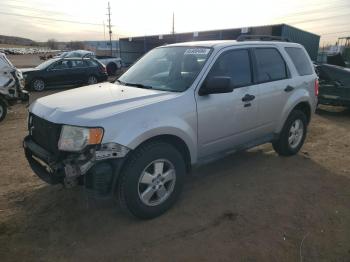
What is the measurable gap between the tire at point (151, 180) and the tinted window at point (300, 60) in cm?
298

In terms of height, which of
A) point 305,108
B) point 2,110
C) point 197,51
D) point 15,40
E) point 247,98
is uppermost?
point 15,40

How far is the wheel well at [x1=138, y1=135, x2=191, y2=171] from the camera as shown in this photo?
3694 mm

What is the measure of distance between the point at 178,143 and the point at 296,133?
113 inches

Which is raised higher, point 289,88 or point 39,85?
point 289,88

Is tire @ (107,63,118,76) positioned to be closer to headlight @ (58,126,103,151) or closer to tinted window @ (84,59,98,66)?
tinted window @ (84,59,98,66)

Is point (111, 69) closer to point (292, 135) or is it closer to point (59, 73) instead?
point (59, 73)

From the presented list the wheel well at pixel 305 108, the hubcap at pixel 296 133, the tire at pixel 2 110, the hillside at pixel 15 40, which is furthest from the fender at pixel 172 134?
the hillside at pixel 15 40

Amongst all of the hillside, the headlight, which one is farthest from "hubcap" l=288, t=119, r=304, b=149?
the hillside

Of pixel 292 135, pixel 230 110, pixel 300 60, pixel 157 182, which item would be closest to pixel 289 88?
pixel 300 60

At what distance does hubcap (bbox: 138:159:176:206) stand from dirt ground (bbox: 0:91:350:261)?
0.25 meters

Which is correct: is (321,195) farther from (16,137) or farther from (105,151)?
(16,137)

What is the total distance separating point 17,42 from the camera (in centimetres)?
11000

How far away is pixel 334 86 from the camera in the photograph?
Result: 10242mm

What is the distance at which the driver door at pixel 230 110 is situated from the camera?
4.13 metres
